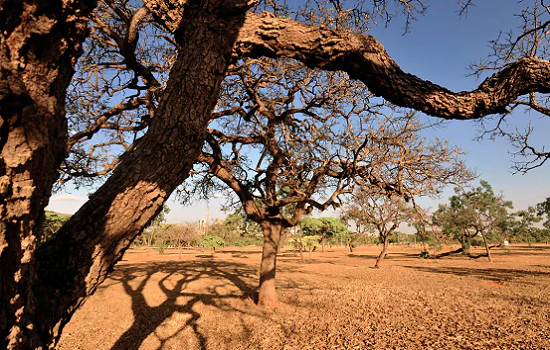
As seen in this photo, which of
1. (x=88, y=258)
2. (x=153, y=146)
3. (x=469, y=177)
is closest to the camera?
(x=88, y=258)

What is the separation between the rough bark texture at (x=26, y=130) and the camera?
986 millimetres

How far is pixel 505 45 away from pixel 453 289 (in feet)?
31.5

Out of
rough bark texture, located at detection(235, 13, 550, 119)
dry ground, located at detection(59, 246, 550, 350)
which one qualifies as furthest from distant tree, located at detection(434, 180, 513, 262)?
rough bark texture, located at detection(235, 13, 550, 119)

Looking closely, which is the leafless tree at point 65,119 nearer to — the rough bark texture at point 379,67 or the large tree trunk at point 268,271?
the rough bark texture at point 379,67

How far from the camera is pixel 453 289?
1027cm

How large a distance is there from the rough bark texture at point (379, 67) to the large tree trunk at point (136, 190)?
0.79ft

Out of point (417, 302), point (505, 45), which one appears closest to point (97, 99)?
point (505, 45)

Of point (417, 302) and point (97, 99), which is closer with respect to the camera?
point (97, 99)

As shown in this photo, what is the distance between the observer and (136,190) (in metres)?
1.60

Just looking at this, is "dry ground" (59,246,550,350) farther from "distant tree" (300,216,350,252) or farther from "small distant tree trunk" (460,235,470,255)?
"distant tree" (300,216,350,252)

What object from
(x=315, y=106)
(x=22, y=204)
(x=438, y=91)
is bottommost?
(x=22, y=204)

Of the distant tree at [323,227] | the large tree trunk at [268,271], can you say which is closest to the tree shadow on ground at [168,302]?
the large tree trunk at [268,271]

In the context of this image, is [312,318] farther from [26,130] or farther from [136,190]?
[26,130]

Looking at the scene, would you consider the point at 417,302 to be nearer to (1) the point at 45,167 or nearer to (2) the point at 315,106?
(2) the point at 315,106
